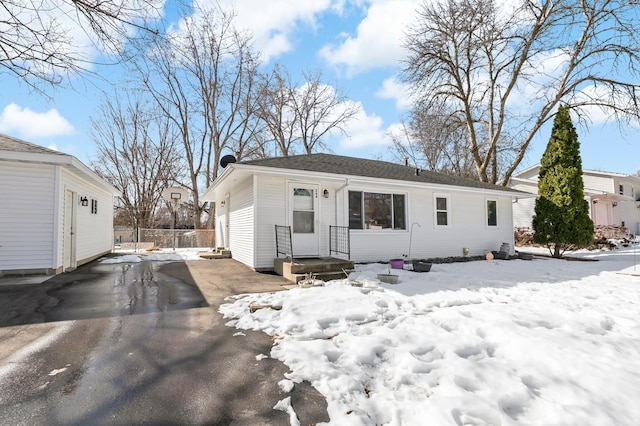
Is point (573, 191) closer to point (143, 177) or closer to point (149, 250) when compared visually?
point (149, 250)

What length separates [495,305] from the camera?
469 centimetres

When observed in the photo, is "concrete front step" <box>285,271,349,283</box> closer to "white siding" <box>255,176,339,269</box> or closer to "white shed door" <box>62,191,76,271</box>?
"white siding" <box>255,176,339,269</box>

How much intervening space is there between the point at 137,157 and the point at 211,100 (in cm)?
721

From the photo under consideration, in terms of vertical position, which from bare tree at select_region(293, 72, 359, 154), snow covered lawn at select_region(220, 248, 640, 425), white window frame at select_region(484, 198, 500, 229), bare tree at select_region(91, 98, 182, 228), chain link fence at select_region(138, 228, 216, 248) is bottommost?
snow covered lawn at select_region(220, 248, 640, 425)

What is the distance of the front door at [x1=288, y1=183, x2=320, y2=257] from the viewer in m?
8.16

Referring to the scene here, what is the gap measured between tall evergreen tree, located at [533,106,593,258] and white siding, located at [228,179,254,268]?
1136 cm

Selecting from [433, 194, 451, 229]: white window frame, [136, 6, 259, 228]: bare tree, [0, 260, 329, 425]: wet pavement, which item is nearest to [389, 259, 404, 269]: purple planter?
[433, 194, 451, 229]: white window frame

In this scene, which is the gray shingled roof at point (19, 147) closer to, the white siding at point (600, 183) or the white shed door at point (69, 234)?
the white shed door at point (69, 234)

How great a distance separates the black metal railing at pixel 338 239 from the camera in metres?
8.66

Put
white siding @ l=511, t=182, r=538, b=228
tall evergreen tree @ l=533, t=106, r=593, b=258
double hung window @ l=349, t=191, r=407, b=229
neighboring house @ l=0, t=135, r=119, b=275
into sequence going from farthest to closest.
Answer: white siding @ l=511, t=182, r=538, b=228
tall evergreen tree @ l=533, t=106, r=593, b=258
double hung window @ l=349, t=191, r=407, b=229
neighboring house @ l=0, t=135, r=119, b=275

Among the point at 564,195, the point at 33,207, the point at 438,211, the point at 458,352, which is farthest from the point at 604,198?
the point at 33,207

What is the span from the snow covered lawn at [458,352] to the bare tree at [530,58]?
12.8 meters

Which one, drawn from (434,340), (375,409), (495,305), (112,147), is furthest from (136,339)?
(112,147)

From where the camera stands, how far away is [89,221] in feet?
32.1
